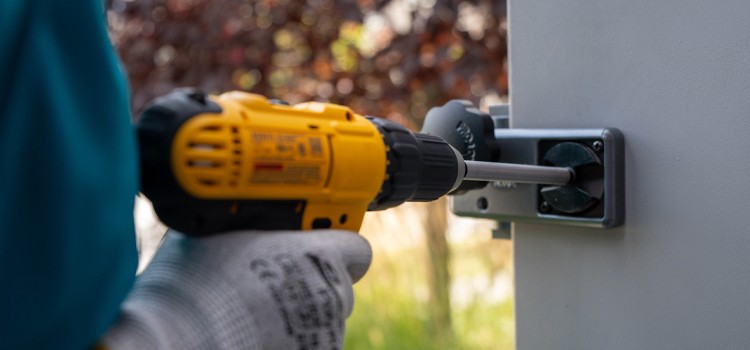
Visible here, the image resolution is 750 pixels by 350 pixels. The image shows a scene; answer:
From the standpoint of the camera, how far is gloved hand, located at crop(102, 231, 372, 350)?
0.56m

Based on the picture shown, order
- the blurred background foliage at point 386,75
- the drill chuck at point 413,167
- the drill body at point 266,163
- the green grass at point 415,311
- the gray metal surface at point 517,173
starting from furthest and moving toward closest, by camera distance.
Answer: the green grass at point 415,311 → the blurred background foliage at point 386,75 → the gray metal surface at point 517,173 → the drill chuck at point 413,167 → the drill body at point 266,163

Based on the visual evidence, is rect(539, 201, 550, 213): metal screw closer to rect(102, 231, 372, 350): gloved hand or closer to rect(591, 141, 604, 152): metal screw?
rect(591, 141, 604, 152): metal screw

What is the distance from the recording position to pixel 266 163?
601 millimetres

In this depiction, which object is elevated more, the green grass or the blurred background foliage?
the blurred background foliage

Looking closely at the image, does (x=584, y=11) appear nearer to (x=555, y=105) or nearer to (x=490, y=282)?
(x=555, y=105)

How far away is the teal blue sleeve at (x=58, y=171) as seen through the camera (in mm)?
455

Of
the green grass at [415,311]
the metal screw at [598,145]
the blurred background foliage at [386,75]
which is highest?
the metal screw at [598,145]

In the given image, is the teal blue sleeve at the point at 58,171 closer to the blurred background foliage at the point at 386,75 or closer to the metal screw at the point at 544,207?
the metal screw at the point at 544,207

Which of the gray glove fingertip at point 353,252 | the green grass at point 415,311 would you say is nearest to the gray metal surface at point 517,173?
the gray glove fingertip at point 353,252

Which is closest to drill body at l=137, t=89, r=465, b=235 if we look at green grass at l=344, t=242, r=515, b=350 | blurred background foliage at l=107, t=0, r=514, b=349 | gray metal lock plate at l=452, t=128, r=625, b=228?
gray metal lock plate at l=452, t=128, r=625, b=228

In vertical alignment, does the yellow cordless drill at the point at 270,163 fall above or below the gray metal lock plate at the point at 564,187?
above

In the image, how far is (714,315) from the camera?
0.81 m

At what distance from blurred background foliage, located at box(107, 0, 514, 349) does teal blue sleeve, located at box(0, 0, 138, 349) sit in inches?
54.6

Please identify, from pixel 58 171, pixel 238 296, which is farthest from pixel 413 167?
pixel 58 171
